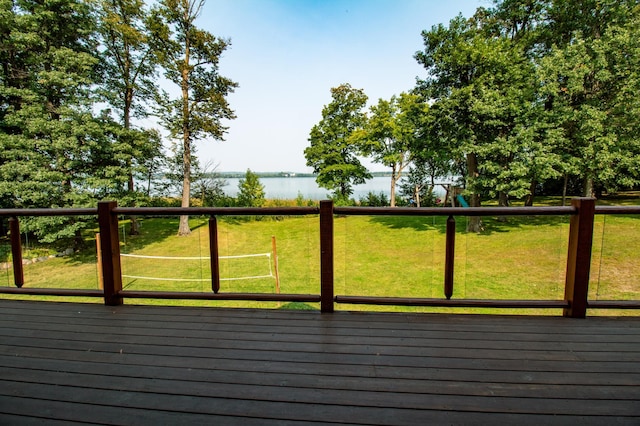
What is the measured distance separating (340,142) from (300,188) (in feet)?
14.1

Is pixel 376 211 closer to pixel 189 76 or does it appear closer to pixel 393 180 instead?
pixel 189 76

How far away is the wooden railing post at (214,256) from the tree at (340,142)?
1429 centimetres

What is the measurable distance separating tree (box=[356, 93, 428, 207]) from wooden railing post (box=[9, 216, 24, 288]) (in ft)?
42.3

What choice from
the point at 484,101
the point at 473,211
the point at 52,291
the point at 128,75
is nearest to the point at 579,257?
the point at 473,211

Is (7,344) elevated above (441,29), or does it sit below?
below

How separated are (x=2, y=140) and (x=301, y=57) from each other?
34.0 feet

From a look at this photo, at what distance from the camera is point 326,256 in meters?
2.34

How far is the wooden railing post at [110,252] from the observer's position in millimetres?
2521

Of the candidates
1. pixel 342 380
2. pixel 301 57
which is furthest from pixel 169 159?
pixel 342 380

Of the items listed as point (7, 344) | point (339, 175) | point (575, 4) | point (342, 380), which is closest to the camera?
point (342, 380)

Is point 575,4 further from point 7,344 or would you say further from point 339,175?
point 7,344

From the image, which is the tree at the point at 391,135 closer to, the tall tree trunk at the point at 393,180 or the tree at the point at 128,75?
the tall tree trunk at the point at 393,180

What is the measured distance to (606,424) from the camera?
1.24 metres

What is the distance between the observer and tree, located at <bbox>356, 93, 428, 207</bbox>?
45.9ft
